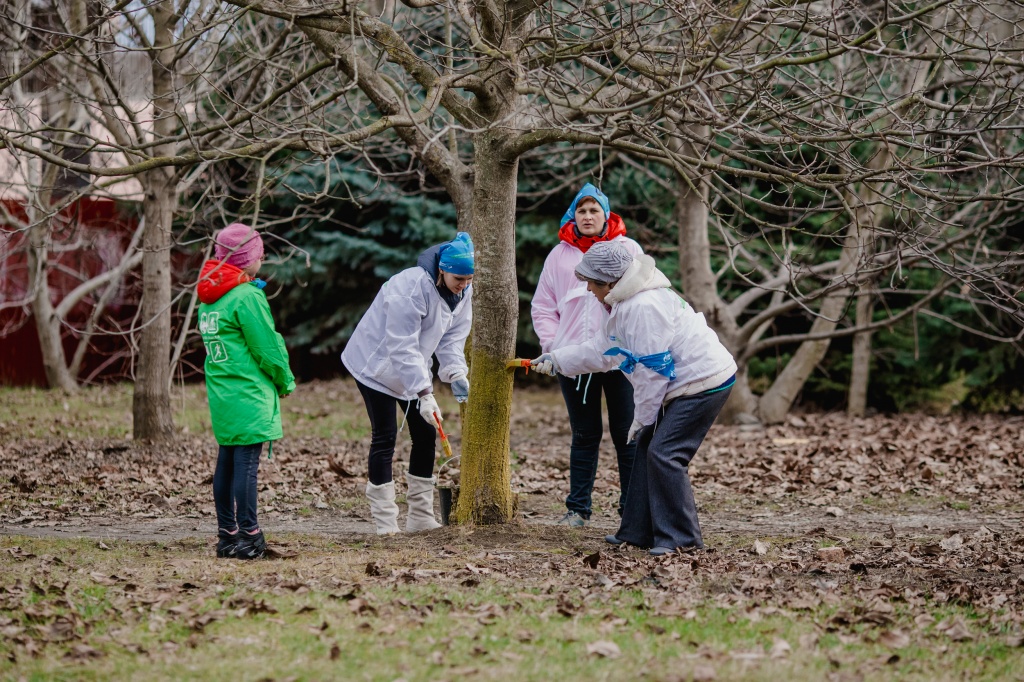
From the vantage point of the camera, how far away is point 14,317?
15.7 m

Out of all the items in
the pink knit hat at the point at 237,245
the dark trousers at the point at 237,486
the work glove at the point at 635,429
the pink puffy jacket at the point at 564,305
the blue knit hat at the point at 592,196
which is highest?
the blue knit hat at the point at 592,196

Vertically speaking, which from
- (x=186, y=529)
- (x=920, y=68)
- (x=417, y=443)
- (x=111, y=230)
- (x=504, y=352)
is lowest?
(x=186, y=529)

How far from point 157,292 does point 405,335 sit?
14.2 ft

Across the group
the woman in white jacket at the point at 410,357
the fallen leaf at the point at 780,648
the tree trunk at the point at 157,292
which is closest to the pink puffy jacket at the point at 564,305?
the woman in white jacket at the point at 410,357

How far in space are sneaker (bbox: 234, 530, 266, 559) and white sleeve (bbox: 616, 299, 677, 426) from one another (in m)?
2.10

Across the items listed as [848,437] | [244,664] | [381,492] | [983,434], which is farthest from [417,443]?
[983,434]

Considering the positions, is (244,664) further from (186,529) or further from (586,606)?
(186,529)

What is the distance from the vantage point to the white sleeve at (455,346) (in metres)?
6.13

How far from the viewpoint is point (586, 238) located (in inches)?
239

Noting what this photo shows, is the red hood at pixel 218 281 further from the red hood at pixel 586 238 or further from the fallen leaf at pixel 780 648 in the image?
the fallen leaf at pixel 780 648

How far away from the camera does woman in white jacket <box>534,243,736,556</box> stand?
16.6 feet

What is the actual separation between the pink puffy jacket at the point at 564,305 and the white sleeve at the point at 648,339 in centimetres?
63

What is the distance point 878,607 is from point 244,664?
2.57 metres

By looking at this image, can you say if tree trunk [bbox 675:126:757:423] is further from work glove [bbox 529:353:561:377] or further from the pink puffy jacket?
work glove [bbox 529:353:561:377]
